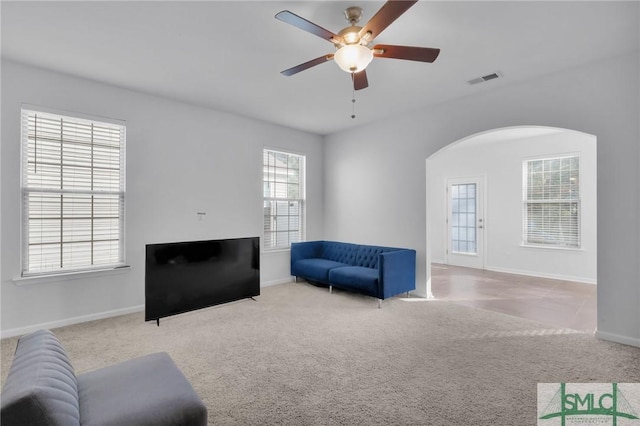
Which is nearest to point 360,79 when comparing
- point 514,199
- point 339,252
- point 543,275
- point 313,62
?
point 313,62

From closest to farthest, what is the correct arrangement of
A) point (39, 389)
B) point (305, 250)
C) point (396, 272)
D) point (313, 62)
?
point (39, 389), point (313, 62), point (396, 272), point (305, 250)

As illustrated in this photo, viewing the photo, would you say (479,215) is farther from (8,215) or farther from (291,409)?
(8,215)

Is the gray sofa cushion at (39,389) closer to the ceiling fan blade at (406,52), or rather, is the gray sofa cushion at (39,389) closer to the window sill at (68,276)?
the window sill at (68,276)

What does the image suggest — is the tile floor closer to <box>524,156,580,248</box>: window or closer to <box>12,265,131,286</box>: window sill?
<box>524,156,580,248</box>: window

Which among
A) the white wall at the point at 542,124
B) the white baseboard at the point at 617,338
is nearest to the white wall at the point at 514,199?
the white wall at the point at 542,124

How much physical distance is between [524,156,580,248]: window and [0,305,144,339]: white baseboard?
23.9ft

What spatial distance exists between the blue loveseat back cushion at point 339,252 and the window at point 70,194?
10.9 ft

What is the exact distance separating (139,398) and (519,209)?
729cm

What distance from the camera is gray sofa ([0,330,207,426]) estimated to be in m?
1.18

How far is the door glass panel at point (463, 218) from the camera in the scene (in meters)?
7.45

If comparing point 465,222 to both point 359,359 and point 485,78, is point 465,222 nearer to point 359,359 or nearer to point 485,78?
point 485,78

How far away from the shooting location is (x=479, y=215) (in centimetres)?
730

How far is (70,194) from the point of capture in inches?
144

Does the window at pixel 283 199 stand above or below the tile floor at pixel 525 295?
above
